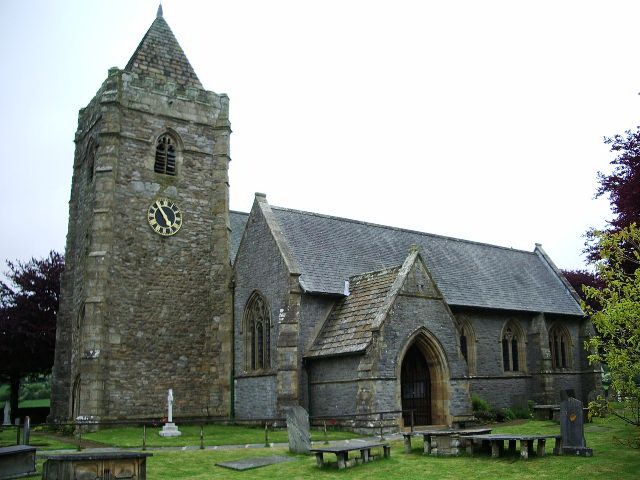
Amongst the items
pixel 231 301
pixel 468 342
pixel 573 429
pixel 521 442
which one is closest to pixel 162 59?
pixel 231 301

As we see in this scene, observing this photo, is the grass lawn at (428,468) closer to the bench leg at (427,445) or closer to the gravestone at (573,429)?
the bench leg at (427,445)

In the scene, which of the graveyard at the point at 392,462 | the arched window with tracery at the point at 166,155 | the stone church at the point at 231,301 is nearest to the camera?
the graveyard at the point at 392,462

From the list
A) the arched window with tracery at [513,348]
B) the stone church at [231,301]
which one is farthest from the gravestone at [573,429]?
the arched window with tracery at [513,348]

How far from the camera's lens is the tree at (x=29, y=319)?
37.3 metres

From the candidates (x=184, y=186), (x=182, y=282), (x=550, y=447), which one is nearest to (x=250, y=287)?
(x=182, y=282)

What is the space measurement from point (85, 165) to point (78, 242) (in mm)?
3973

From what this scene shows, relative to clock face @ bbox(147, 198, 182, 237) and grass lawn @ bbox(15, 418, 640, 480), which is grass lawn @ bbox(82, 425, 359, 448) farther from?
clock face @ bbox(147, 198, 182, 237)

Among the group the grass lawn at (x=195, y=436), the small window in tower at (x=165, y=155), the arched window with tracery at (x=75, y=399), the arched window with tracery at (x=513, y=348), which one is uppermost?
the small window in tower at (x=165, y=155)

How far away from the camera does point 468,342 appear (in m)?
31.9

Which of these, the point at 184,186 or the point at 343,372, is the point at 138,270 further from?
the point at 343,372

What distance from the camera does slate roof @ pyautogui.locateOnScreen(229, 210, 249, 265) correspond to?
32709mm

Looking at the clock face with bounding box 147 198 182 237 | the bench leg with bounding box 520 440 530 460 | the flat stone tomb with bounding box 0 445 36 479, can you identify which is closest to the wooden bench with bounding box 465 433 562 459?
the bench leg with bounding box 520 440 530 460

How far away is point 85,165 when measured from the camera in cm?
3288

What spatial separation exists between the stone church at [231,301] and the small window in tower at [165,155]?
0.07 m
